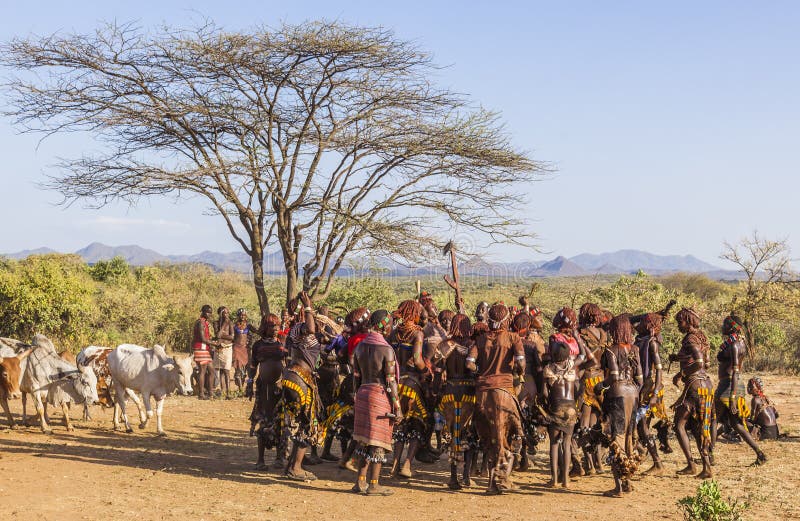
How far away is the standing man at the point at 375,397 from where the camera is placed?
820 centimetres

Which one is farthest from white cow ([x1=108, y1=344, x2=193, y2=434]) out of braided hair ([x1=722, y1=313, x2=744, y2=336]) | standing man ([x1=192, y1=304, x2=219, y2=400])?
braided hair ([x1=722, y1=313, x2=744, y2=336])

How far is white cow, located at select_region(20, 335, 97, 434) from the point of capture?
38.8 ft

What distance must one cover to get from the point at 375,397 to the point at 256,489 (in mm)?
1680

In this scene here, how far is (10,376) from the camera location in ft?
38.4

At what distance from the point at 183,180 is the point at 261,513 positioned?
893 centimetres

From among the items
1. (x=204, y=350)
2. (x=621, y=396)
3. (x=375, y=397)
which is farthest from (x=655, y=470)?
(x=204, y=350)

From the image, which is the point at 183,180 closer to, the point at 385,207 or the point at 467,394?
the point at 385,207

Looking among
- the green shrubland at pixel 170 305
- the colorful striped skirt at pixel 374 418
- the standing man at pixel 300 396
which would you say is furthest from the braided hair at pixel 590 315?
the green shrubland at pixel 170 305

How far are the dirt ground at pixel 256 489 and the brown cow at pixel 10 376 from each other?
63 centimetres

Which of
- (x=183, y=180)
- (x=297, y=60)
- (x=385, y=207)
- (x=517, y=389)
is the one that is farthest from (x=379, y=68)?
(x=517, y=389)

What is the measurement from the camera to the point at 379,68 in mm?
16344

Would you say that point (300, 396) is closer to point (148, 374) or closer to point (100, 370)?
point (148, 374)

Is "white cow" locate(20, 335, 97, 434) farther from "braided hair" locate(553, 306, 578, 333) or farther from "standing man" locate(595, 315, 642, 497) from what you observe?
"standing man" locate(595, 315, 642, 497)

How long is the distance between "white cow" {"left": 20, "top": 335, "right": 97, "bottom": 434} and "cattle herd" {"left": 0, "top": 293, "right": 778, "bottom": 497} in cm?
326
